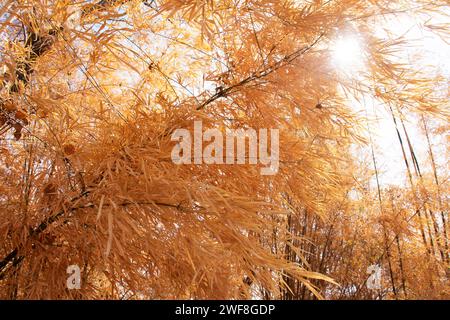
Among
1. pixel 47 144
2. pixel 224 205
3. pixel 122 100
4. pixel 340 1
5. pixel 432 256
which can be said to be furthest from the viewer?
pixel 432 256

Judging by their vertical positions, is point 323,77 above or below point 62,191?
above

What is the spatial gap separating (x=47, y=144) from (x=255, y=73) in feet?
1.99

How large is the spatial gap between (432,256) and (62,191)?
272 centimetres

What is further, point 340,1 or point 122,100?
point 122,100

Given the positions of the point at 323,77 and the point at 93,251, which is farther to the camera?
the point at 323,77

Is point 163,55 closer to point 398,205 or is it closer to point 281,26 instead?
point 281,26

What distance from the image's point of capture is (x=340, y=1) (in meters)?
1.06

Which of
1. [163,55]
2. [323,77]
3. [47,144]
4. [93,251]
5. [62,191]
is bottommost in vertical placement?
[93,251]

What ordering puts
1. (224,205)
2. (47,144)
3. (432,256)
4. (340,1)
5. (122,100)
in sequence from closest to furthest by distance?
(224,205) → (47,144) → (340,1) → (122,100) → (432,256)

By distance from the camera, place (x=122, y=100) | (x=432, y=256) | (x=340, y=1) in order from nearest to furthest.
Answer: (x=340, y=1) → (x=122, y=100) → (x=432, y=256)
